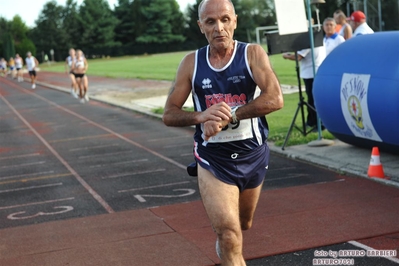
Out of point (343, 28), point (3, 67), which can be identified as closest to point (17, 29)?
point (3, 67)

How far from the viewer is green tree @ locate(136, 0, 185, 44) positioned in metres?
114

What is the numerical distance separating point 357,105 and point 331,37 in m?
3.75

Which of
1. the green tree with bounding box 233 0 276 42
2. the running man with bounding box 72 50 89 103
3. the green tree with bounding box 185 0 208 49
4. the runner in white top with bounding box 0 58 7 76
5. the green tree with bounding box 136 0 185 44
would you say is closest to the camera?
the running man with bounding box 72 50 89 103

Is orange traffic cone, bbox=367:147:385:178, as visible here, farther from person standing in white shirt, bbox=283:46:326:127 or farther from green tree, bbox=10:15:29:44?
green tree, bbox=10:15:29:44

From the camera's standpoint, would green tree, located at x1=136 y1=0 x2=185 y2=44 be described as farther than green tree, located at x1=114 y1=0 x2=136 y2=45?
No

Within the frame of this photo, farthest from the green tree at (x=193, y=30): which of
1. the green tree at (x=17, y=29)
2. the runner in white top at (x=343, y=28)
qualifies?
the runner in white top at (x=343, y=28)

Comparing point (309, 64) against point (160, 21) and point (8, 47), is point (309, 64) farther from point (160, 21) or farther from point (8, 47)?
point (160, 21)

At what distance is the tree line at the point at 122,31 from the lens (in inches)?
4437

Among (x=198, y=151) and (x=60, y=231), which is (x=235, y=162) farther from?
(x=60, y=231)

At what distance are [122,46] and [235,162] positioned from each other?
359 feet

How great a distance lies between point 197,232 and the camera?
23.9ft

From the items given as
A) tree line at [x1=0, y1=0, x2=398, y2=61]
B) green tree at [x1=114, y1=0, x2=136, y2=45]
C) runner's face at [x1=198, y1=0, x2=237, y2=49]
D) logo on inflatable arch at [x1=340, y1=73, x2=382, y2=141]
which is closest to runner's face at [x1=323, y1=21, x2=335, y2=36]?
logo on inflatable arch at [x1=340, y1=73, x2=382, y2=141]

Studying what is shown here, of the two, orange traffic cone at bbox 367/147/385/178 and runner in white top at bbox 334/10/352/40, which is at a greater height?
runner in white top at bbox 334/10/352/40

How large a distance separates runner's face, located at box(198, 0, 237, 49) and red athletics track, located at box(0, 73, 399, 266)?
2092 millimetres
